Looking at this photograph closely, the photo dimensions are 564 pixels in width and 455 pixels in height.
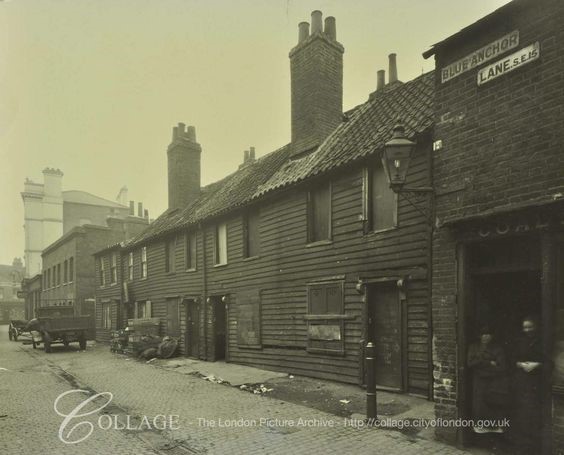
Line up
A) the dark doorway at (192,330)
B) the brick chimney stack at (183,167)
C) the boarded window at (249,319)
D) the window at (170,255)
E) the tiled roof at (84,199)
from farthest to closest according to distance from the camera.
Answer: the tiled roof at (84,199) < the brick chimney stack at (183,167) < the window at (170,255) < the dark doorway at (192,330) < the boarded window at (249,319)

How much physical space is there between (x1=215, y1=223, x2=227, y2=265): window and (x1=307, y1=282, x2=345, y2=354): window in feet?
16.0

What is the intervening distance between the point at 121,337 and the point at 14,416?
34.7 feet

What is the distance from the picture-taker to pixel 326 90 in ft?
43.3

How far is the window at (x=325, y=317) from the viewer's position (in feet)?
33.3

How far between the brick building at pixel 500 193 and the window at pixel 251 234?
7.89m

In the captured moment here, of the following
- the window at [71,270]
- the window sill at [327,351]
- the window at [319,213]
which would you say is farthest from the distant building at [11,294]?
the window at [319,213]

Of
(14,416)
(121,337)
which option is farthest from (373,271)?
(121,337)

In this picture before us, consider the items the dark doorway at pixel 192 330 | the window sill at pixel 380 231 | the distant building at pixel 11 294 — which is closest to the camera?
the window sill at pixel 380 231

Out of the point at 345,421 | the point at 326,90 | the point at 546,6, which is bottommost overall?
the point at 345,421

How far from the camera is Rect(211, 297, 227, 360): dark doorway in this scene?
50.8 feet

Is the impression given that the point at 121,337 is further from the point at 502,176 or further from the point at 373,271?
the point at 502,176

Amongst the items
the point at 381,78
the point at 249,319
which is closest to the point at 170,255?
the point at 249,319

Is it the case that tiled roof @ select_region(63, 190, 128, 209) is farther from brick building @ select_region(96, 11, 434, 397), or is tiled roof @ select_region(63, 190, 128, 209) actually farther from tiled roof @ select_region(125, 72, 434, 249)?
tiled roof @ select_region(125, 72, 434, 249)

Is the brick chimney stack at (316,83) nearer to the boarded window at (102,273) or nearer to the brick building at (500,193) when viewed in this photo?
the brick building at (500,193)
